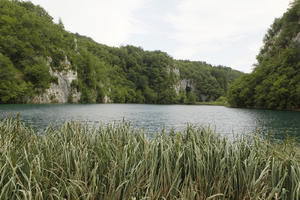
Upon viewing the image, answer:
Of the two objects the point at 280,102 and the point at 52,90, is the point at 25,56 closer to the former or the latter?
the point at 52,90

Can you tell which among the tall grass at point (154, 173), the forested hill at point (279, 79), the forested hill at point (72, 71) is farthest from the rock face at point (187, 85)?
the tall grass at point (154, 173)

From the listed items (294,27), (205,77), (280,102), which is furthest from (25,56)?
(205,77)

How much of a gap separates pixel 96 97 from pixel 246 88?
66433 mm

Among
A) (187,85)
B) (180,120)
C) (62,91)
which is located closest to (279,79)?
(180,120)

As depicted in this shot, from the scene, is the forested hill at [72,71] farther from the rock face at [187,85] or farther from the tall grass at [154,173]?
the tall grass at [154,173]

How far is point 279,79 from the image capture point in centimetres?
4875

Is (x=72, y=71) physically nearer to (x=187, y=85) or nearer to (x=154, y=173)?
(x=154, y=173)

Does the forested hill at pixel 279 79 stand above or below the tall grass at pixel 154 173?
above

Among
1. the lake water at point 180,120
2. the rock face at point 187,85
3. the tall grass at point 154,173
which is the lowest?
the lake water at point 180,120

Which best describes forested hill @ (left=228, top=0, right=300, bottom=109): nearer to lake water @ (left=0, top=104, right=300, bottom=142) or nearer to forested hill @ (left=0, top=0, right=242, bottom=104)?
lake water @ (left=0, top=104, right=300, bottom=142)

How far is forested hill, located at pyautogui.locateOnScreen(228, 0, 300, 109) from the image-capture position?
151 ft

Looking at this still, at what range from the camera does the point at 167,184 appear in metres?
4.00

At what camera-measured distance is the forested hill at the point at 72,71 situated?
59781 mm

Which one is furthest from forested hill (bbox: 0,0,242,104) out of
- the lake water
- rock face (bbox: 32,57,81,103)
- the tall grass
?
the tall grass
